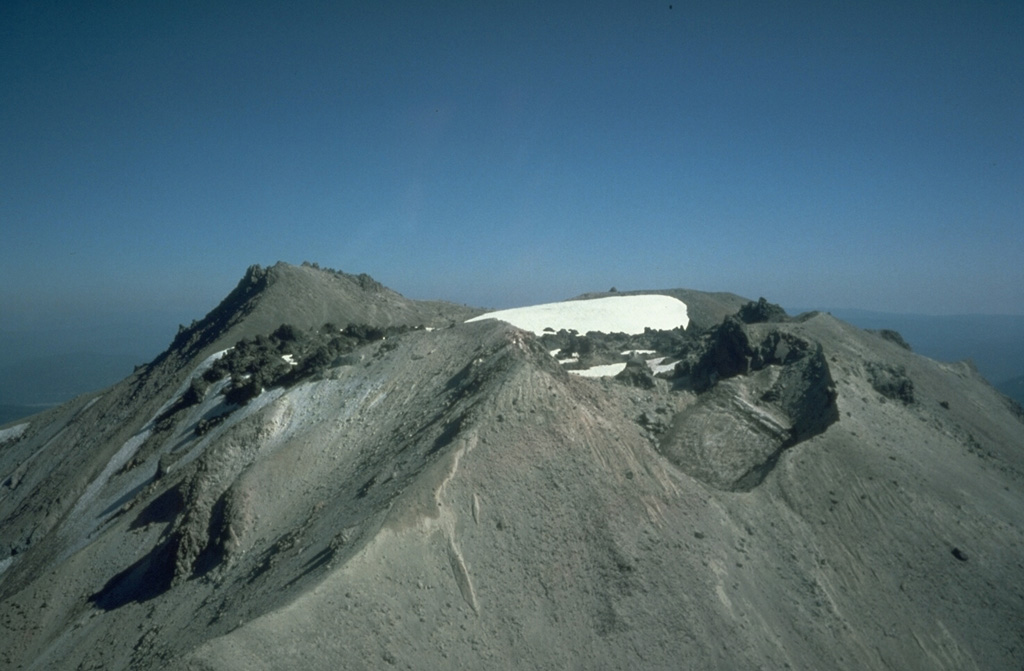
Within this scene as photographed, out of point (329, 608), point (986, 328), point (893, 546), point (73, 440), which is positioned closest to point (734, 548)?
point (893, 546)

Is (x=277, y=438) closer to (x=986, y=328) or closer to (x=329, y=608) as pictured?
(x=329, y=608)

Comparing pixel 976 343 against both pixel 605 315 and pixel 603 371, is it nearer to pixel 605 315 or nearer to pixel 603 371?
pixel 605 315

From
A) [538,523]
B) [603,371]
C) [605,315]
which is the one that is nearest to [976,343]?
[605,315]

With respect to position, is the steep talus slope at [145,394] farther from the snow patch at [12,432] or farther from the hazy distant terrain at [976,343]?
the hazy distant terrain at [976,343]

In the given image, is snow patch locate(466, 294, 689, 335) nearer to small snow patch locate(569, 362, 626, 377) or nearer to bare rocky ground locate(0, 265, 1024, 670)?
small snow patch locate(569, 362, 626, 377)

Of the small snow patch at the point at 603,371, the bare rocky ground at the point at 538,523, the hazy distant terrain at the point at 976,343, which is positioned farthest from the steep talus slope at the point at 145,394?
the hazy distant terrain at the point at 976,343

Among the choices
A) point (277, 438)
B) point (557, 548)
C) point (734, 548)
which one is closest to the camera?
point (557, 548)
